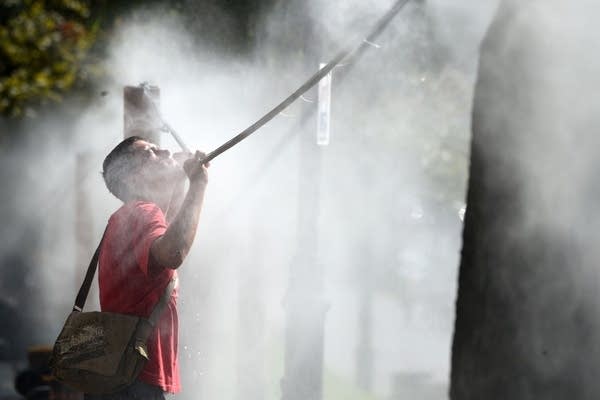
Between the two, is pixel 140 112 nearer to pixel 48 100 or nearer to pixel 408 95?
pixel 48 100

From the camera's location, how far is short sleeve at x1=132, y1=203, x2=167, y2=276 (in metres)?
3.35

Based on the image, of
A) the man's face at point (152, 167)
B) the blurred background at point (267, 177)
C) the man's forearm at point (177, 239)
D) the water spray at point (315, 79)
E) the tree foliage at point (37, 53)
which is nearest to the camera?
the water spray at point (315, 79)

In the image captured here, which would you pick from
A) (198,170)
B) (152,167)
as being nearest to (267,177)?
(152,167)

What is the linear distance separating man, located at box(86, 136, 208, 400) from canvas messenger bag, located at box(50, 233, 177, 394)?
2.6 inches

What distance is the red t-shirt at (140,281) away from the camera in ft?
11.2

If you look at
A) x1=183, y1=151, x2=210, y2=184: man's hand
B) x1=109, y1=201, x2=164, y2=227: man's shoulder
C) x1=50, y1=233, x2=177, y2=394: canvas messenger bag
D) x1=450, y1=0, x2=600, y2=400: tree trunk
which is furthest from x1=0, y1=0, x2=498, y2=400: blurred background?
x1=50, y1=233, x2=177, y2=394: canvas messenger bag

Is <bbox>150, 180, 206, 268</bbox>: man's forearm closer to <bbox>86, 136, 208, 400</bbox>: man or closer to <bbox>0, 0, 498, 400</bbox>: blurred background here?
<bbox>86, 136, 208, 400</bbox>: man

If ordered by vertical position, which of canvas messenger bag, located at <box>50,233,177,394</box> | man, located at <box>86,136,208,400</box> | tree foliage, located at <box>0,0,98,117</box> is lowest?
canvas messenger bag, located at <box>50,233,177,394</box>

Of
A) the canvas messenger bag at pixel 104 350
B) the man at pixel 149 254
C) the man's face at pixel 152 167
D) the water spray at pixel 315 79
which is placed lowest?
the canvas messenger bag at pixel 104 350

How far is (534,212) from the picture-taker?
8.30 ft

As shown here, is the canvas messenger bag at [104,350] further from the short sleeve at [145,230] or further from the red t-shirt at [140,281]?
the short sleeve at [145,230]

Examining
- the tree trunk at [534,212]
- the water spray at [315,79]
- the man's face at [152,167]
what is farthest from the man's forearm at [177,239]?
the tree trunk at [534,212]

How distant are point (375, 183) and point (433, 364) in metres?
2.45

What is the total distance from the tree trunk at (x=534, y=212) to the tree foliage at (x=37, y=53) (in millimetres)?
7589
